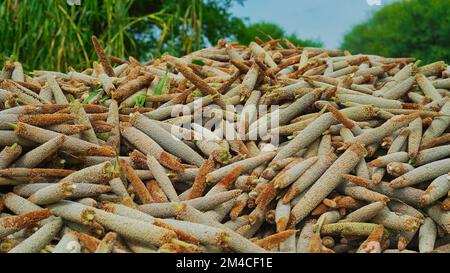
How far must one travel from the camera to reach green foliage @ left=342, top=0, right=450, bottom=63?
300 inches

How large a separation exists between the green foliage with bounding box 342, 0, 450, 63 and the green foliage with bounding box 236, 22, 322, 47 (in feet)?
3.92

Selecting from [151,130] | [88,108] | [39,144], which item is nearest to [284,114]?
[151,130]

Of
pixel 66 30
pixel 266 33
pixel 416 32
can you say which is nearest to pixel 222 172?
pixel 66 30

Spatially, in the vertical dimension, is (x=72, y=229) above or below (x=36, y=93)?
below

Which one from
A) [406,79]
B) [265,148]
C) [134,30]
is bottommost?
[134,30]

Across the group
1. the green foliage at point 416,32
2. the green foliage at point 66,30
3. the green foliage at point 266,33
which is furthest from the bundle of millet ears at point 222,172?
the green foliage at point 266,33

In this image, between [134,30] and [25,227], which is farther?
[134,30]

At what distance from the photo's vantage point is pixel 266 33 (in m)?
9.08

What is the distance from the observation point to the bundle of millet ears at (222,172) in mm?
1648

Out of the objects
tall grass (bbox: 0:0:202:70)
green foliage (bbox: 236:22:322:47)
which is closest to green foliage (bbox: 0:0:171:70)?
tall grass (bbox: 0:0:202:70)

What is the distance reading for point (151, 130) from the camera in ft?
6.73

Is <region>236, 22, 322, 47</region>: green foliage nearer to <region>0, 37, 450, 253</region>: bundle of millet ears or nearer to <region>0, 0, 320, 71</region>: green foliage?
<region>0, 0, 320, 71</region>: green foliage

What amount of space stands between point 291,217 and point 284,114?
1.67 feet

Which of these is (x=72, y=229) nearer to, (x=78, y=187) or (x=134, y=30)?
(x=78, y=187)
